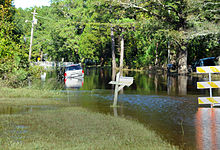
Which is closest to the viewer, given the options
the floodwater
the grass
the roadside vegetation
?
the grass

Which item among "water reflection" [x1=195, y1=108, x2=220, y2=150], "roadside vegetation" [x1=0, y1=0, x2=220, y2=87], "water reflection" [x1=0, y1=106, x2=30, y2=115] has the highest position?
"roadside vegetation" [x1=0, y1=0, x2=220, y2=87]

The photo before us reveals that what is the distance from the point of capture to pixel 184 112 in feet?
48.9

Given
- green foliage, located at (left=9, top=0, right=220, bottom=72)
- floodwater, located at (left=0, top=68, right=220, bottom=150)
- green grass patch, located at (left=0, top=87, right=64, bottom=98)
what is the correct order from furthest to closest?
green foliage, located at (left=9, top=0, right=220, bottom=72), green grass patch, located at (left=0, top=87, right=64, bottom=98), floodwater, located at (left=0, top=68, right=220, bottom=150)

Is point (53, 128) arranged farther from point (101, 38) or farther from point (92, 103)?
point (101, 38)

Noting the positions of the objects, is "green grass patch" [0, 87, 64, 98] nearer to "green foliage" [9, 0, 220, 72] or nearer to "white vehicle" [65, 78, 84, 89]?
"white vehicle" [65, 78, 84, 89]

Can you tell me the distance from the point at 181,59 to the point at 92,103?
107 feet

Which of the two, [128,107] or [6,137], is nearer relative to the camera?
[6,137]

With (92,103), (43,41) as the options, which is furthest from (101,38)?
(92,103)

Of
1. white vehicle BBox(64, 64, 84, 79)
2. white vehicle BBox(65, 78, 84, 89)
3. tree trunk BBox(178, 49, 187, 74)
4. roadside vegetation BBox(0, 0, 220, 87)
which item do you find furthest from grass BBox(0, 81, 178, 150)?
tree trunk BBox(178, 49, 187, 74)

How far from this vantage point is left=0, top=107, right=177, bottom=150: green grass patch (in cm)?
853

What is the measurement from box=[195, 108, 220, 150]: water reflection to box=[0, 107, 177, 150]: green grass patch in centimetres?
103

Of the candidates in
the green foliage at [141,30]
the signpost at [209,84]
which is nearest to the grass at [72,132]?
the signpost at [209,84]

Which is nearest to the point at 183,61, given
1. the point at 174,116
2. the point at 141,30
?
the point at 141,30

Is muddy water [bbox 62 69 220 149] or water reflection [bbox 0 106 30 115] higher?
water reflection [bbox 0 106 30 115]
